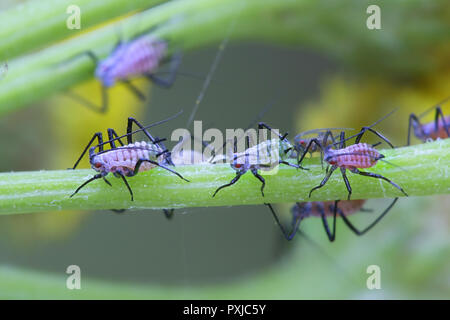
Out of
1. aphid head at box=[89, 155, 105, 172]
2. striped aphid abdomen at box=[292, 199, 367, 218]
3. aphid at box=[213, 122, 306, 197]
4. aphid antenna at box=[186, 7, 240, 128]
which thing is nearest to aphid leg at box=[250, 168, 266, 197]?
aphid at box=[213, 122, 306, 197]

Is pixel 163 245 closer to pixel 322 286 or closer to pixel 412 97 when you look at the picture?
pixel 322 286

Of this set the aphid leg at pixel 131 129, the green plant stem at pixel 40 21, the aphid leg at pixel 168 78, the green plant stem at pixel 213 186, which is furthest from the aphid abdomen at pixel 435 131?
the aphid leg at pixel 168 78

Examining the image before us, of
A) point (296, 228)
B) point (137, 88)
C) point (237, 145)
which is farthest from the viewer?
point (137, 88)

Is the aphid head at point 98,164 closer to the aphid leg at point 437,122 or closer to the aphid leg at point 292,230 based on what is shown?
the aphid leg at point 292,230

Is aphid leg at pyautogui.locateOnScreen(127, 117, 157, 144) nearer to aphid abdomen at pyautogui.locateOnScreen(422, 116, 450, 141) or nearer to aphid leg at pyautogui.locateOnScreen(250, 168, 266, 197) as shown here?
aphid leg at pyautogui.locateOnScreen(250, 168, 266, 197)

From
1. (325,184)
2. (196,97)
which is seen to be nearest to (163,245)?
(196,97)

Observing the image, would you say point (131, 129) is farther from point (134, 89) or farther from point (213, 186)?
point (134, 89)
